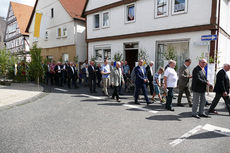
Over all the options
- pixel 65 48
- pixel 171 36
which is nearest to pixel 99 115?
pixel 171 36

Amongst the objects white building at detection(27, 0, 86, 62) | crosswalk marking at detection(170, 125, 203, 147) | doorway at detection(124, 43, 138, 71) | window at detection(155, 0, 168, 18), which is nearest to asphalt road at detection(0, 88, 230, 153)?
crosswalk marking at detection(170, 125, 203, 147)

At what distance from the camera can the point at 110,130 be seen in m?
4.52

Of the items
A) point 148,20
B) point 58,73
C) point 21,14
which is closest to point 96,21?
point 148,20

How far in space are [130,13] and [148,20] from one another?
2.21 metres

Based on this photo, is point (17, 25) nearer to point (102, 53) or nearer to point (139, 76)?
point (102, 53)

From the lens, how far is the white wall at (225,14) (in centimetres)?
1118

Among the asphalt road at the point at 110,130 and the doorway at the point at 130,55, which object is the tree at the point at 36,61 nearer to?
the asphalt road at the point at 110,130

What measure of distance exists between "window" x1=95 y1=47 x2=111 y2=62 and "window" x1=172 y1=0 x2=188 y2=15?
272 inches

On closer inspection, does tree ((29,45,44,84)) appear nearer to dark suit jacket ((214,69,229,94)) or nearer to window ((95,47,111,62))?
window ((95,47,111,62))

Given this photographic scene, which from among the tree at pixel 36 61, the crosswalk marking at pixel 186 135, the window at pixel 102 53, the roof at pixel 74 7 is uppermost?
the roof at pixel 74 7

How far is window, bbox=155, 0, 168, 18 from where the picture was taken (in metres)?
12.3

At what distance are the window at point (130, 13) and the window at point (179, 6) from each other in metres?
3.59

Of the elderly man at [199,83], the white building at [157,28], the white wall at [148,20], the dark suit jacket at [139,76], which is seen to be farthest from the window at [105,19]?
the elderly man at [199,83]

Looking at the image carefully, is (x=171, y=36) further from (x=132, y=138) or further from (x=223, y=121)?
(x=132, y=138)
